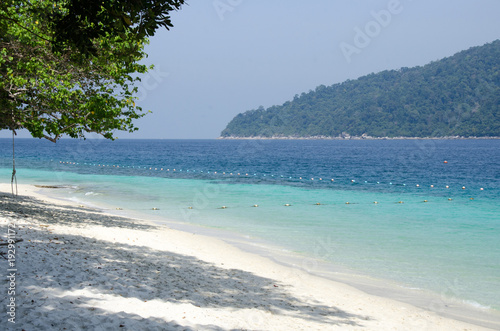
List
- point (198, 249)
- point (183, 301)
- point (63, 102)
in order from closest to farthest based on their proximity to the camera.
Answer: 1. point (183, 301)
2. point (198, 249)
3. point (63, 102)

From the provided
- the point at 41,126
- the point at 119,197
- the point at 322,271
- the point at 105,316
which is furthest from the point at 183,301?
the point at 119,197

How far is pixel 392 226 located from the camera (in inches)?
862

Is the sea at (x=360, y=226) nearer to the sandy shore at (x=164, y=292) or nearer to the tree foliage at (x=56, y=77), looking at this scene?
the sandy shore at (x=164, y=292)

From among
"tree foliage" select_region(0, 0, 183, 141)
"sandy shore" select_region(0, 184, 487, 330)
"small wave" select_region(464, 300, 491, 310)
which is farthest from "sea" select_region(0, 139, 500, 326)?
"tree foliage" select_region(0, 0, 183, 141)

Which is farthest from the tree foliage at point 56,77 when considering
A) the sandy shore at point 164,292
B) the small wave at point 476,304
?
the small wave at point 476,304

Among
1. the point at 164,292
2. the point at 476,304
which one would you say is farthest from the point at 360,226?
the point at 164,292

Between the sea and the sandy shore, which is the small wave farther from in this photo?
the sandy shore

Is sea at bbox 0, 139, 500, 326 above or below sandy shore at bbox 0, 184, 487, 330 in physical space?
below

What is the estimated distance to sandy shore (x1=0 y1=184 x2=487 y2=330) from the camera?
709 centimetres

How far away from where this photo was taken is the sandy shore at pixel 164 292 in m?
7.09

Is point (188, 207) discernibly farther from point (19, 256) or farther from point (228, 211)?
point (19, 256)

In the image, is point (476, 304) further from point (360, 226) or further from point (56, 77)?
point (56, 77)

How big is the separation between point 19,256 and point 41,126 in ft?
29.1

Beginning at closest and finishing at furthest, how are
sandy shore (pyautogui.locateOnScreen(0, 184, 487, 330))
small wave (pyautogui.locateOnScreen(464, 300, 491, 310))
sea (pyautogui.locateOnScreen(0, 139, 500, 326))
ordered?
sandy shore (pyautogui.locateOnScreen(0, 184, 487, 330)) → small wave (pyautogui.locateOnScreen(464, 300, 491, 310)) → sea (pyautogui.locateOnScreen(0, 139, 500, 326))
